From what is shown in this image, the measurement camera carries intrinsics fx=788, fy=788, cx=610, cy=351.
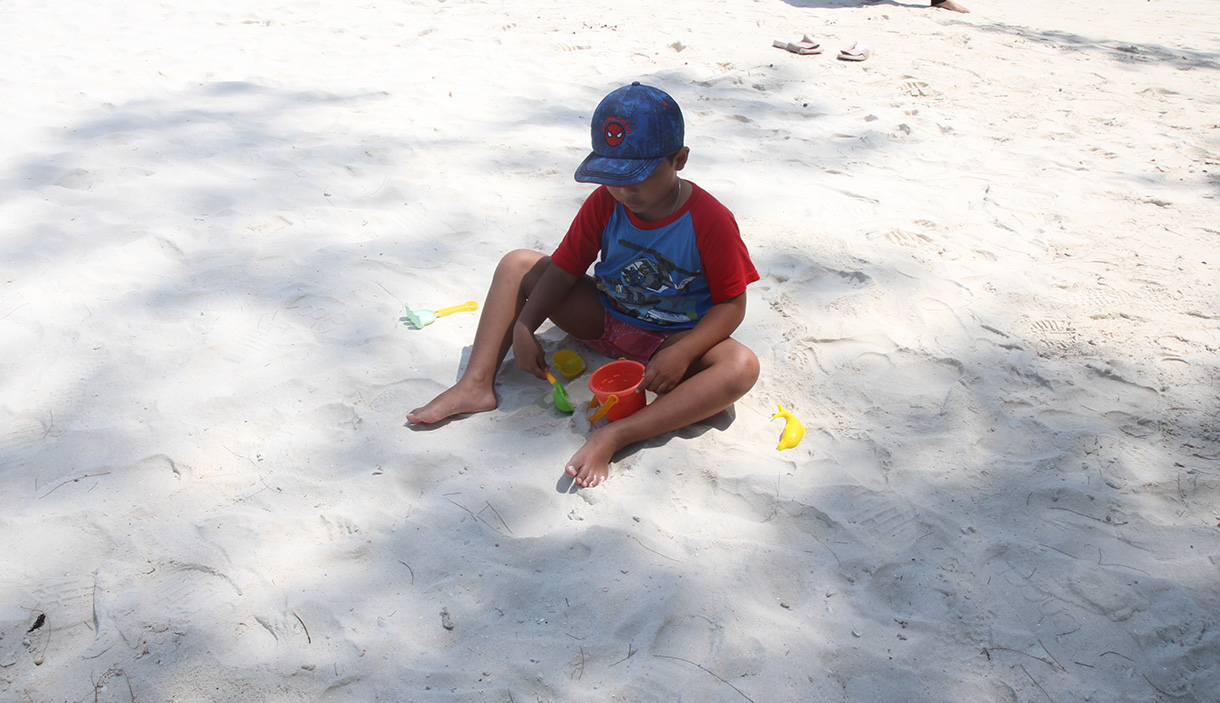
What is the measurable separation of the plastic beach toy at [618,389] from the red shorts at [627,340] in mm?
94

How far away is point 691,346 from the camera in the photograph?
2.01 m

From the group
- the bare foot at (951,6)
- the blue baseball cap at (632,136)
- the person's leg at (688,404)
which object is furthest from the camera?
the bare foot at (951,6)

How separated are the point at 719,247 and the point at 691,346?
0.26 meters

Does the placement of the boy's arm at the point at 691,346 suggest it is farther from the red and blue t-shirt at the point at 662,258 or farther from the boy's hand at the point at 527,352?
the boy's hand at the point at 527,352

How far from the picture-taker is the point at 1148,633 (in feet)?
5.03

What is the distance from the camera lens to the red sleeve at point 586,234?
2154 millimetres

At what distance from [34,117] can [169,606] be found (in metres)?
3.32

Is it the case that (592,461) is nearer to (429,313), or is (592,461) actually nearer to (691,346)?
(691,346)

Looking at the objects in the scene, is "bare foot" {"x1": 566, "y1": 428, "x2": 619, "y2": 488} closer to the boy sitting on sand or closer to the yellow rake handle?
the boy sitting on sand

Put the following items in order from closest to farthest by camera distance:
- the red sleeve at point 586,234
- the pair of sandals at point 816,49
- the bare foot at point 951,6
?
1. the red sleeve at point 586,234
2. the pair of sandals at point 816,49
3. the bare foot at point 951,6

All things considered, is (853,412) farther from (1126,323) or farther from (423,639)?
(423,639)

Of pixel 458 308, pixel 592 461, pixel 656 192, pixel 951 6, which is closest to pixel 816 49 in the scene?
pixel 951 6

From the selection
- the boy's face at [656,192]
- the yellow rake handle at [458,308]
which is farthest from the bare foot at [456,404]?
the boy's face at [656,192]

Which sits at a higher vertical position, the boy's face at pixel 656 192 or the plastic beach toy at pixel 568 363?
the boy's face at pixel 656 192
